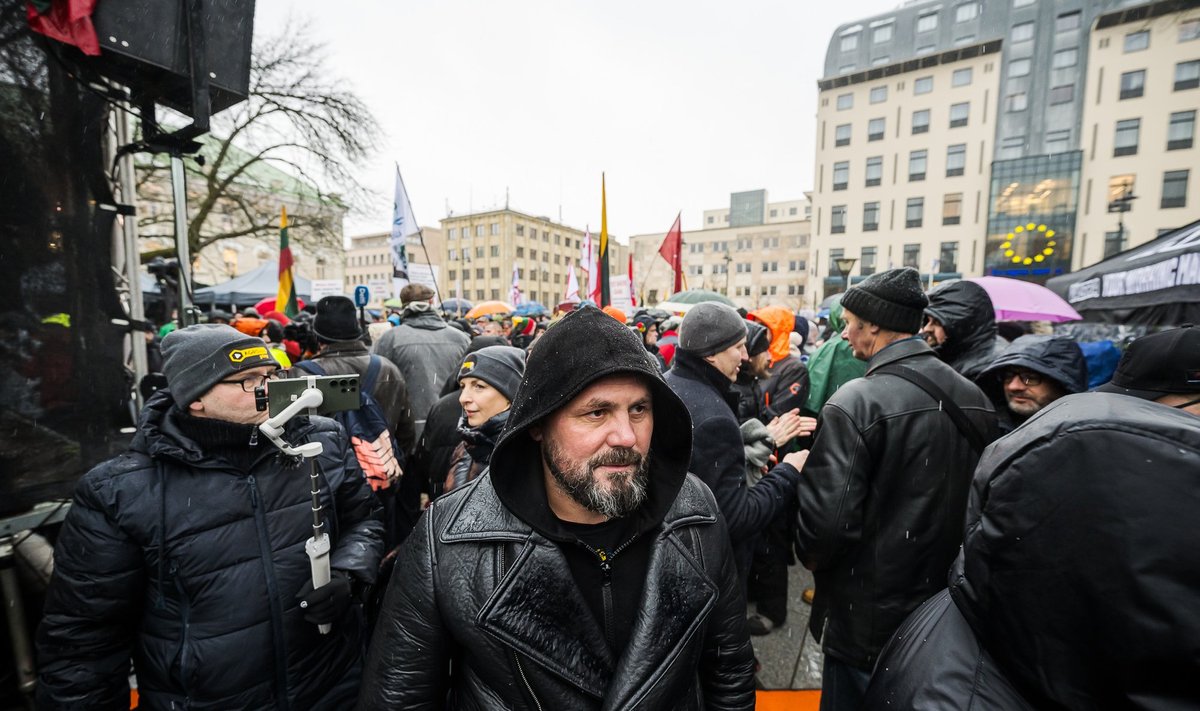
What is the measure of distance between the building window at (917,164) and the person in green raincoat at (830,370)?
135 ft

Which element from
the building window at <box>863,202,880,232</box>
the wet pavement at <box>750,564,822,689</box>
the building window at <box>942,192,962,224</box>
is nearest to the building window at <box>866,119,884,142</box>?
the building window at <box>863,202,880,232</box>

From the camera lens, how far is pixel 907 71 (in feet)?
124

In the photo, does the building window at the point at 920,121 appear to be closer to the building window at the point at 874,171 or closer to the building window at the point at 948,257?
the building window at the point at 874,171

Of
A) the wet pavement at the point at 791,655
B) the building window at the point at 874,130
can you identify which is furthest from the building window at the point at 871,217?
the wet pavement at the point at 791,655

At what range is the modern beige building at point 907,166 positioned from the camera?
3534 cm

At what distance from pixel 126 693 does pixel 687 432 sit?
2.28 metres

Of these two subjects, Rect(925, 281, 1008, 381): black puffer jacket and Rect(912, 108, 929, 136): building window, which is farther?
Rect(912, 108, 929, 136): building window

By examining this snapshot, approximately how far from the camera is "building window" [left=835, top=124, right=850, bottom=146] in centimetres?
3959

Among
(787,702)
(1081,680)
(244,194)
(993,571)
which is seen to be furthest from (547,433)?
(244,194)

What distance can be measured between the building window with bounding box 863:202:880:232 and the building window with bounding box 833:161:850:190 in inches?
97.3

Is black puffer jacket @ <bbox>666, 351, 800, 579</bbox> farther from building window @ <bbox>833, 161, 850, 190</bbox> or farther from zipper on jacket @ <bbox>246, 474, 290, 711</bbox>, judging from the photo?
building window @ <bbox>833, 161, 850, 190</bbox>

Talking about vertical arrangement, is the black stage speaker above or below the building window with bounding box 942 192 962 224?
below

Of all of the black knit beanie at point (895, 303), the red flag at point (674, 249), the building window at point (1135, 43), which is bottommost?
A: the black knit beanie at point (895, 303)

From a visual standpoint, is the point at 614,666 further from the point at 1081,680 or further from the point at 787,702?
the point at 787,702
